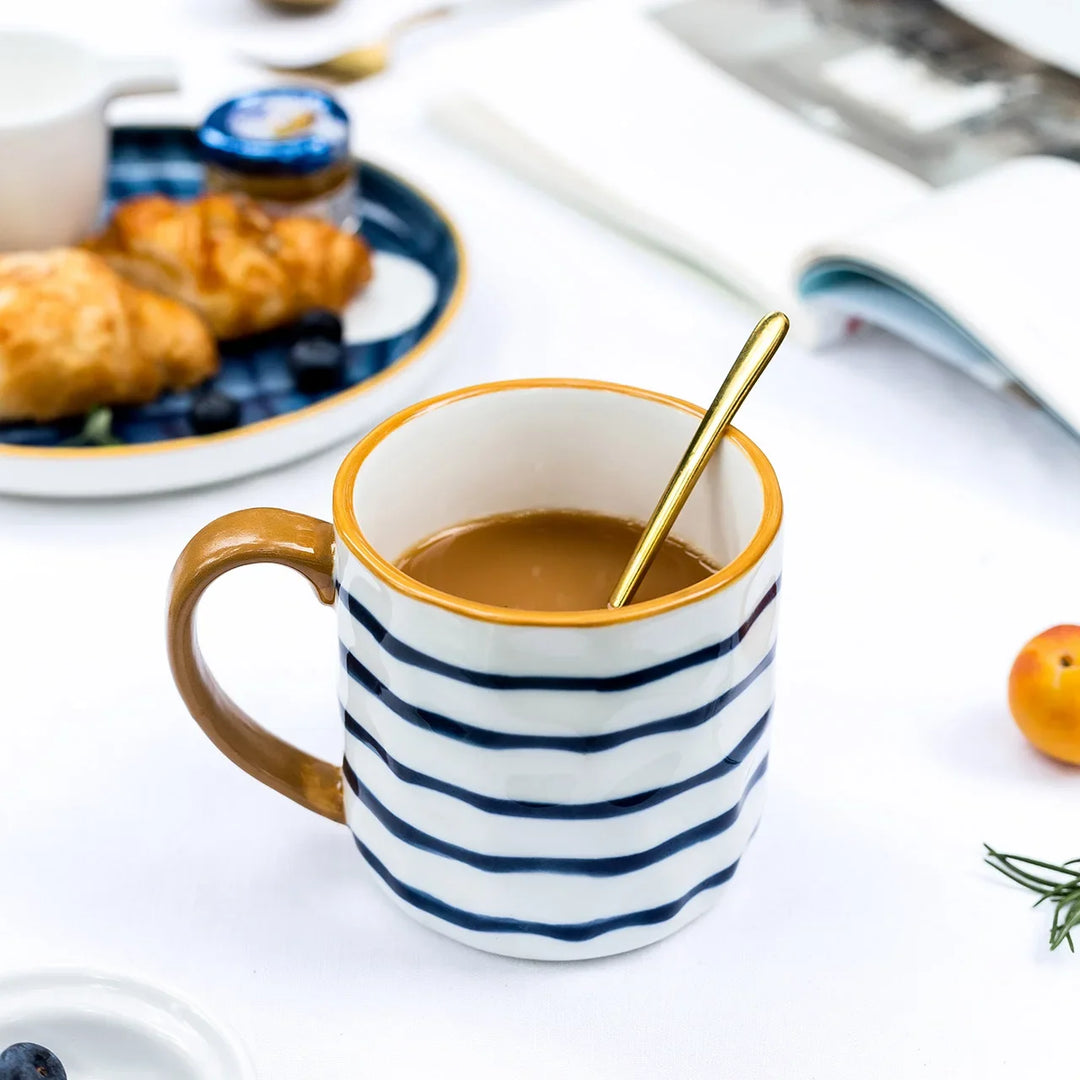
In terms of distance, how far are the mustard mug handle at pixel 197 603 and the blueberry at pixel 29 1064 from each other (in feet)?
0.47

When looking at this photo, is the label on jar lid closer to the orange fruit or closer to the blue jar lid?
the blue jar lid

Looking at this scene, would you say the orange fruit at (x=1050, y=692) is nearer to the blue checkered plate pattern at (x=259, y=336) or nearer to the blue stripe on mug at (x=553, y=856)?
the blue stripe on mug at (x=553, y=856)

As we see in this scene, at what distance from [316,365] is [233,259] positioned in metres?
0.14

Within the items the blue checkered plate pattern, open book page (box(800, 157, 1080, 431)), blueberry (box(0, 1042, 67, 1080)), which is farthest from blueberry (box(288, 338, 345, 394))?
blueberry (box(0, 1042, 67, 1080))

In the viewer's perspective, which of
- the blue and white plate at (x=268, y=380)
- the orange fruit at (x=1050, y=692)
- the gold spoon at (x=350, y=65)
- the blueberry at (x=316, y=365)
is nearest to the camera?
the orange fruit at (x=1050, y=692)

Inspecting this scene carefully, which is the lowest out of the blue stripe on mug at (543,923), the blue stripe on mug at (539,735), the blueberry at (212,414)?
the blueberry at (212,414)

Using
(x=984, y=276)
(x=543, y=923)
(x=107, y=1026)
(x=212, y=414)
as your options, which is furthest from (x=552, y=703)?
(x=984, y=276)

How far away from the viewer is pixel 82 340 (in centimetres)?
98

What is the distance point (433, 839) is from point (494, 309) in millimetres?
648

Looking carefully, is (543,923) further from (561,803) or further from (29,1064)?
(29,1064)

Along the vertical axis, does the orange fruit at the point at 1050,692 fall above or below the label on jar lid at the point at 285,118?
above

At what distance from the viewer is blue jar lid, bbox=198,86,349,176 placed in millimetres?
1163

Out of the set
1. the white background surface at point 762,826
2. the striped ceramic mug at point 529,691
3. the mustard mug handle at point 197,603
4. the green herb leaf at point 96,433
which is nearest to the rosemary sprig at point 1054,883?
the white background surface at point 762,826

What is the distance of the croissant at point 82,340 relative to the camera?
966 millimetres
